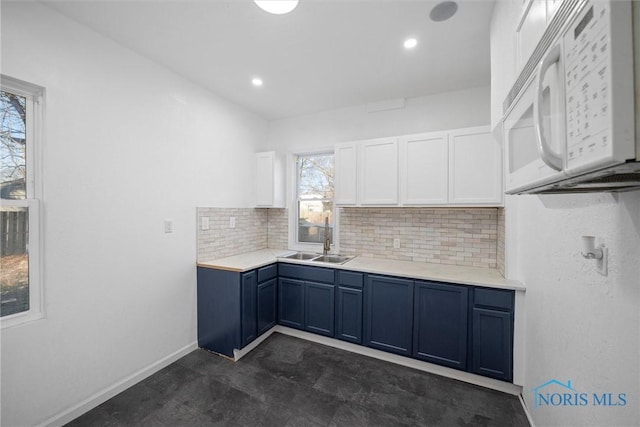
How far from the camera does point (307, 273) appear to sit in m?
2.84

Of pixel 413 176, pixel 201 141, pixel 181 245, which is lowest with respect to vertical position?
pixel 181 245

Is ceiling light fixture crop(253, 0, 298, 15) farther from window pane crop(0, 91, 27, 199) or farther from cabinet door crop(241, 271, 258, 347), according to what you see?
cabinet door crop(241, 271, 258, 347)

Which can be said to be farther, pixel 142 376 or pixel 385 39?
pixel 142 376

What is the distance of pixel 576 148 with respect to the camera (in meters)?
0.54

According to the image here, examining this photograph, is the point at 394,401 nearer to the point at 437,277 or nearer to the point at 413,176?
the point at 437,277

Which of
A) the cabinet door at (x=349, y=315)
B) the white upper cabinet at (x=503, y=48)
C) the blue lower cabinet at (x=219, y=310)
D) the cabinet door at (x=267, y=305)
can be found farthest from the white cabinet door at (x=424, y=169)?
the blue lower cabinet at (x=219, y=310)

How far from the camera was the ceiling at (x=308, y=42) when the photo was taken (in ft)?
5.68

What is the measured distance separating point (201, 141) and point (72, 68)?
1110mm

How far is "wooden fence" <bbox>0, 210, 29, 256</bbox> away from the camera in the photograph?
158 centimetres

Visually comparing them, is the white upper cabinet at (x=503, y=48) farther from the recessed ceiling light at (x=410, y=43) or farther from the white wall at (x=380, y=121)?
the white wall at (x=380, y=121)

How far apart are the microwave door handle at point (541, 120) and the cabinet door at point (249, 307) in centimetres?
241

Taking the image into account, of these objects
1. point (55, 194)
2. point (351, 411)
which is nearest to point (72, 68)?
point (55, 194)

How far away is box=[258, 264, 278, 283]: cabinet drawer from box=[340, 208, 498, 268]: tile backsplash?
89 cm

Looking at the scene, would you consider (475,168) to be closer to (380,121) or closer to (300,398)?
(380,121)
